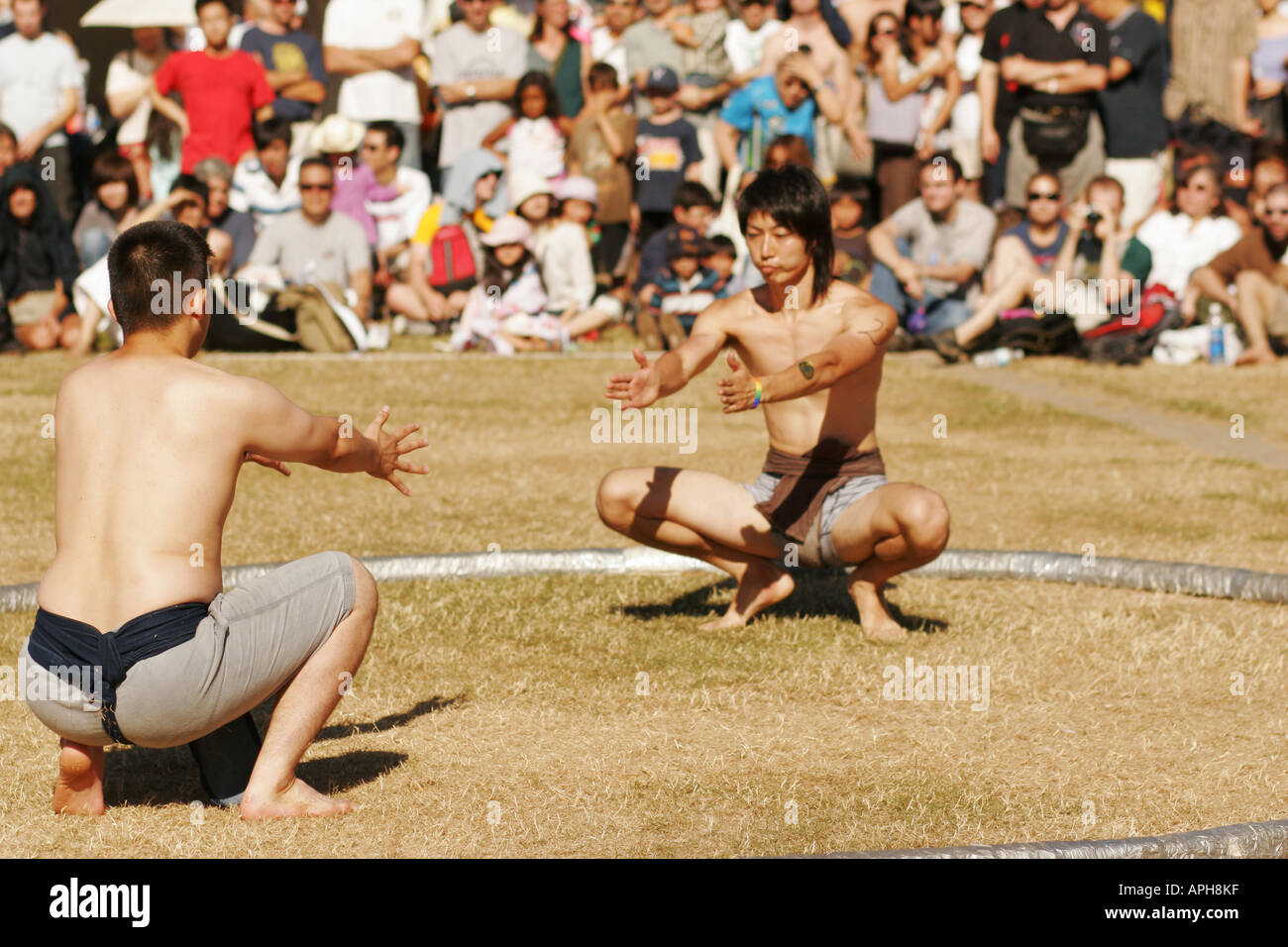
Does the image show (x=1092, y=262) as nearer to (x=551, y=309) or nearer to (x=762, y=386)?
(x=551, y=309)

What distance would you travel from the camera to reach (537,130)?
45.0 ft

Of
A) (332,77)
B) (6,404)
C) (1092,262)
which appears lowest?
(6,404)

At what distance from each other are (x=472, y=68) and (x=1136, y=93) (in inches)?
213

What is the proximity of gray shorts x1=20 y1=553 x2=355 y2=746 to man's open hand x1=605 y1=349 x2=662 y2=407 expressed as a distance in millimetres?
1111

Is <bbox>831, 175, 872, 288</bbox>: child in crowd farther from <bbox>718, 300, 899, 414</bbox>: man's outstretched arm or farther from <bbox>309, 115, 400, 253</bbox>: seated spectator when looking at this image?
<bbox>718, 300, 899, 414</bbox>: man's outstretched arm

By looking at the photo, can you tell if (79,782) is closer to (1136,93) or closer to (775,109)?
(775,109)

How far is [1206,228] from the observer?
1295cm

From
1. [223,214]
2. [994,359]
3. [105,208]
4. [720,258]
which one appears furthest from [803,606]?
[105,208]

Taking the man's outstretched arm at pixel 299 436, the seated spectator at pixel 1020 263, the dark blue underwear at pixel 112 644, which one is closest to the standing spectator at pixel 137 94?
the seated spectator at pixel 1020 263

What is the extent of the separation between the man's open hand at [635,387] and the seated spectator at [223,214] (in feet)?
30.0

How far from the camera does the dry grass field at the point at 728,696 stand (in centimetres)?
373

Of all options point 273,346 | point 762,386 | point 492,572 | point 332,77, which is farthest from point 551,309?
point 762,386

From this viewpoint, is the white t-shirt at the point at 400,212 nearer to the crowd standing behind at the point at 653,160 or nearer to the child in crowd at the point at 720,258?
the crowd standing behind at the point at 653,160

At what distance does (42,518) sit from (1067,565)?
4.33 metres
